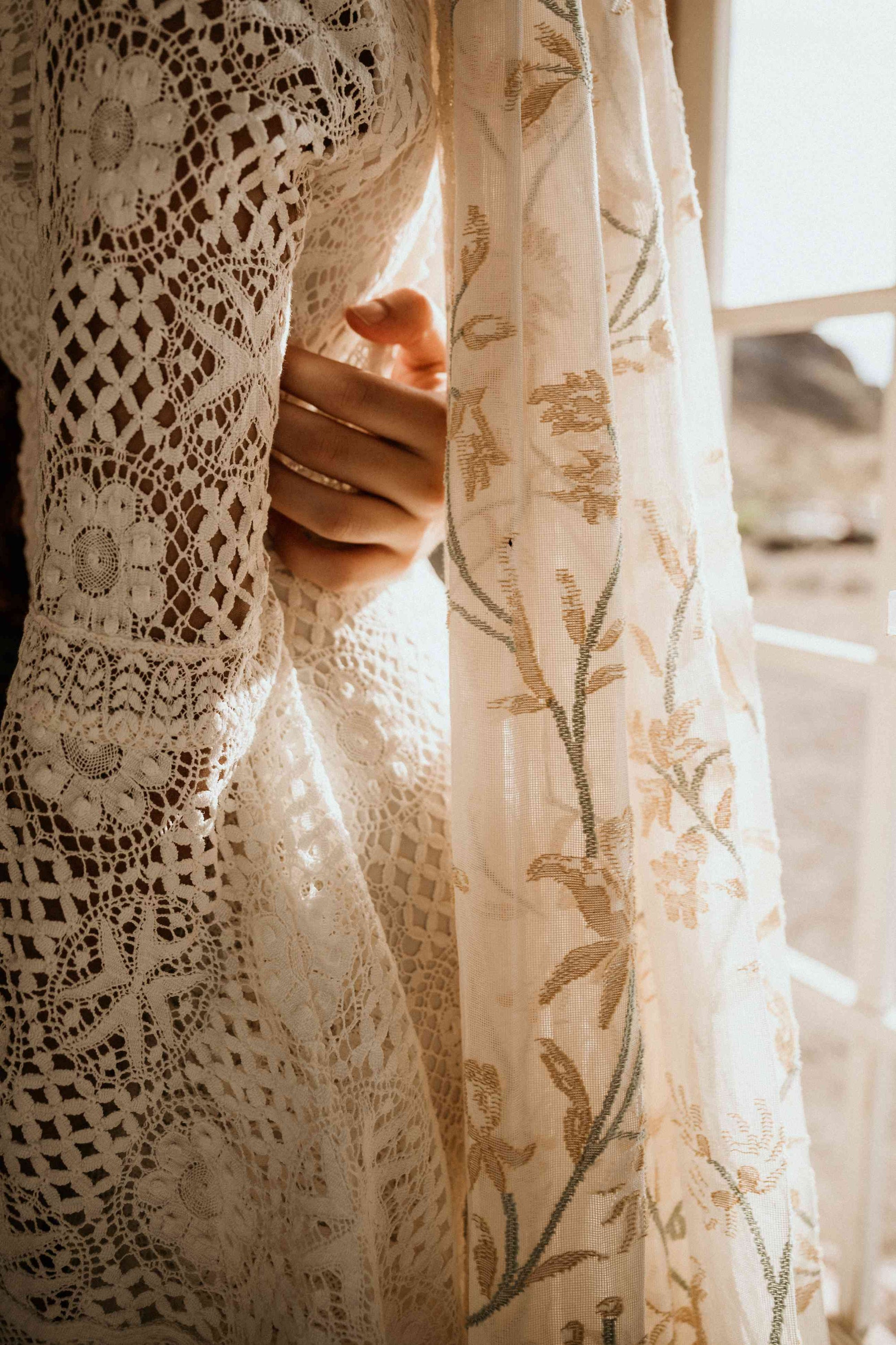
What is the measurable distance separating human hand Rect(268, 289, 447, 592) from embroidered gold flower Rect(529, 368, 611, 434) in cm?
10

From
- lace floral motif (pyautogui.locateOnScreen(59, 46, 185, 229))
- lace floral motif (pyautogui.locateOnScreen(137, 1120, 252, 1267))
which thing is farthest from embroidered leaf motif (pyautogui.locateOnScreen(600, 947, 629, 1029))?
lace floral motif (pyautogui.locateOnScreen(59, 46, 185, 229))

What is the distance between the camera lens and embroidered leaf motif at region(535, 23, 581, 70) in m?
0.44

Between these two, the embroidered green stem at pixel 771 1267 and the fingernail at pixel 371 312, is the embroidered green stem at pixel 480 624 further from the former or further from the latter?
the embroidered green stem at pixel 771 1267

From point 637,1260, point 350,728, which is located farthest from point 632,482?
point 637,1260

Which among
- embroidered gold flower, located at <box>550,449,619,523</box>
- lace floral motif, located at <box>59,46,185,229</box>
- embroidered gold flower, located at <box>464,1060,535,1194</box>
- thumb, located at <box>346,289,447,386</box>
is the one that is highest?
lace floral motif, located at <box>59,46,185,229</box>

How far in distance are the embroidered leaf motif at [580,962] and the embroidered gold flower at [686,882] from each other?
0.21ft

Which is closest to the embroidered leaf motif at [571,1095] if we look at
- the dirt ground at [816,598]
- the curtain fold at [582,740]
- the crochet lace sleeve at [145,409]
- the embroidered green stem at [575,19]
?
the curtain fold at [582,740]

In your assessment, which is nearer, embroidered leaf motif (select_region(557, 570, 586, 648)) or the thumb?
embroidered leaf motif (select_region(557, 570, 586, 648))

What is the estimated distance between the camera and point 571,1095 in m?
0.46

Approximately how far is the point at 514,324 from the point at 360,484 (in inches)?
5.9

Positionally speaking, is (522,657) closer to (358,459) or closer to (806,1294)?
(358,459)

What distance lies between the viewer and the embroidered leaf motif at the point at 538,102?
45cm

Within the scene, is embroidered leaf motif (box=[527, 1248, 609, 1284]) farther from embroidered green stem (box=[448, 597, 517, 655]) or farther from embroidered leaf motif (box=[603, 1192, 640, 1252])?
embroidered green stem (box=[448, 597, 517, 655])

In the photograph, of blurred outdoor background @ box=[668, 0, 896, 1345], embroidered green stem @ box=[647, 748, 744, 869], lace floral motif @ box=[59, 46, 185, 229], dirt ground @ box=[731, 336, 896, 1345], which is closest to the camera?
lace floral motif @ box=[59, 46, 185, 229]
